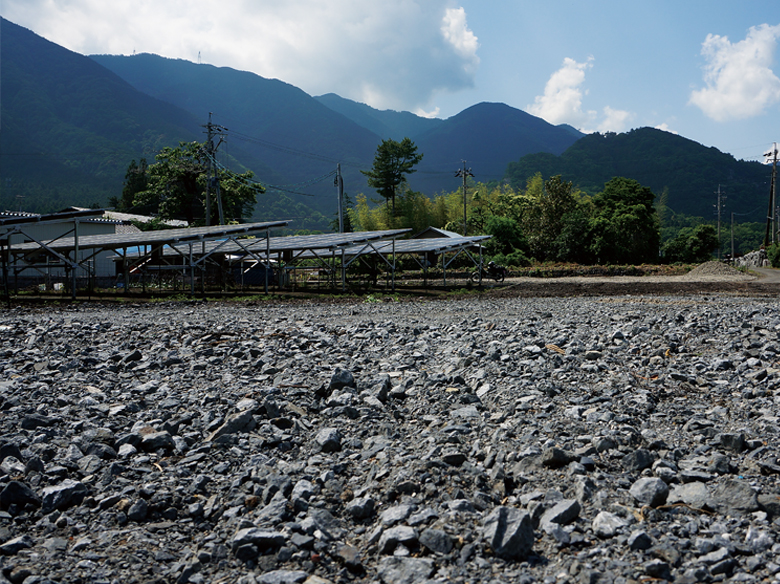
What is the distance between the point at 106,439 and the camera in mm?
4582

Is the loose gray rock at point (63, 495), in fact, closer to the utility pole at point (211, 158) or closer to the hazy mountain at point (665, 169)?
the utility pole at point (211, 158)

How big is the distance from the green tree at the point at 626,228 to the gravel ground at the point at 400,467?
1742 inches

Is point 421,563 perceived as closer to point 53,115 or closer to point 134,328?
point 134,328

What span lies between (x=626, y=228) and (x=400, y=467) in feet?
161

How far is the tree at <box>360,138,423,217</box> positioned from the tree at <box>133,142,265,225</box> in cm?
2080

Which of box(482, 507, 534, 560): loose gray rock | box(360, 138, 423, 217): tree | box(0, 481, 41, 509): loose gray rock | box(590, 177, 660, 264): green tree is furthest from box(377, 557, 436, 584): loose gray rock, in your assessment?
box(360, 138, 423, 217): tree

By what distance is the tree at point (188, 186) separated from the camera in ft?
158

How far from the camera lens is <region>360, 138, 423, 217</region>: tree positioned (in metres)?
67.1

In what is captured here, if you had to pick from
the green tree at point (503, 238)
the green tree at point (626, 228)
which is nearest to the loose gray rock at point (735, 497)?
the green tree at point (626, 228)

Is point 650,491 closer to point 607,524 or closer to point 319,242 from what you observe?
point 607,524

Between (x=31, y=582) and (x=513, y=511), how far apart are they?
259 centimetres

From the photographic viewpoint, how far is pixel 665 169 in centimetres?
13775

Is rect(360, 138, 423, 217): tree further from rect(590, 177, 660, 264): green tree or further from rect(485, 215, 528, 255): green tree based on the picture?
rect(590, 177, 660, 264): green tree

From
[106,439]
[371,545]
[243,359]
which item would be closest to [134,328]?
[243,359]
